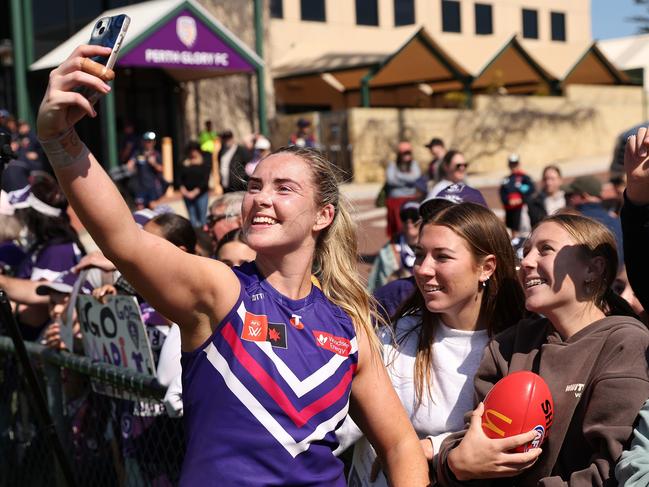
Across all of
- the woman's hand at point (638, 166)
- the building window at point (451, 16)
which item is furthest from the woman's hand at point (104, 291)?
the building window at point (451, 16)

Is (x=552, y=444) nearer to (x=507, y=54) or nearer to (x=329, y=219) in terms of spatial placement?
(x=329, y=219)

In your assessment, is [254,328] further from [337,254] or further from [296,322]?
[337,254]

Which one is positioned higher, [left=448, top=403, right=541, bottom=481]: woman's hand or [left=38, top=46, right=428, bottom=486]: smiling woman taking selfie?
[left=38, top=46, right=428, bottom=486]: smiling woman taking selfie

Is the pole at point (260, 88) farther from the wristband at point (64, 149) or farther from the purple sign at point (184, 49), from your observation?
the wristband at point (64, 149)

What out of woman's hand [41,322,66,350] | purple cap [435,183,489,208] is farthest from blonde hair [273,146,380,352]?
woman's hand [41,322,66,350]

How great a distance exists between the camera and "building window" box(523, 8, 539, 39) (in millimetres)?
46125

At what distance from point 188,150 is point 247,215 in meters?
13.2

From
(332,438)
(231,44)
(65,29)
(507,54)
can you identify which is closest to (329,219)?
(332,438)

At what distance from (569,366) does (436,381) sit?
607 millimetres

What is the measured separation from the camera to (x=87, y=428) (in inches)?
180

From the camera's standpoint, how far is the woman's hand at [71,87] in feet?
6.82

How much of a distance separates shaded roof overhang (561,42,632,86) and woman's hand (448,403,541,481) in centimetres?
3356

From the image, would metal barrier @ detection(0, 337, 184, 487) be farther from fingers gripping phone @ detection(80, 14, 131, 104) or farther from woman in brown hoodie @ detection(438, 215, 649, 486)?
fingers gripping phone @ detection(80, 14, 131, 104)

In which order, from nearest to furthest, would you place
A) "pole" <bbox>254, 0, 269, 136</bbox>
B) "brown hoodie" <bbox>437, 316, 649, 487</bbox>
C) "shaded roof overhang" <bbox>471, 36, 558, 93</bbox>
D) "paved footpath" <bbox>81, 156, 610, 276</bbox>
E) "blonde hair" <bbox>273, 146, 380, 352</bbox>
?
"brown hoodie" <bbox>437, 316, 649, 487</bbox> → "blonde hair" <bbox>273, 146, 380, 352</bbox> → "paved footpath" <bbox>81, 156, 610, 276</bbox> → "pole" <bbox>254, 0, 269, 136</bbox> → "shaded roof overhang" <bbox>471, 36, 558, 93</bbox>
